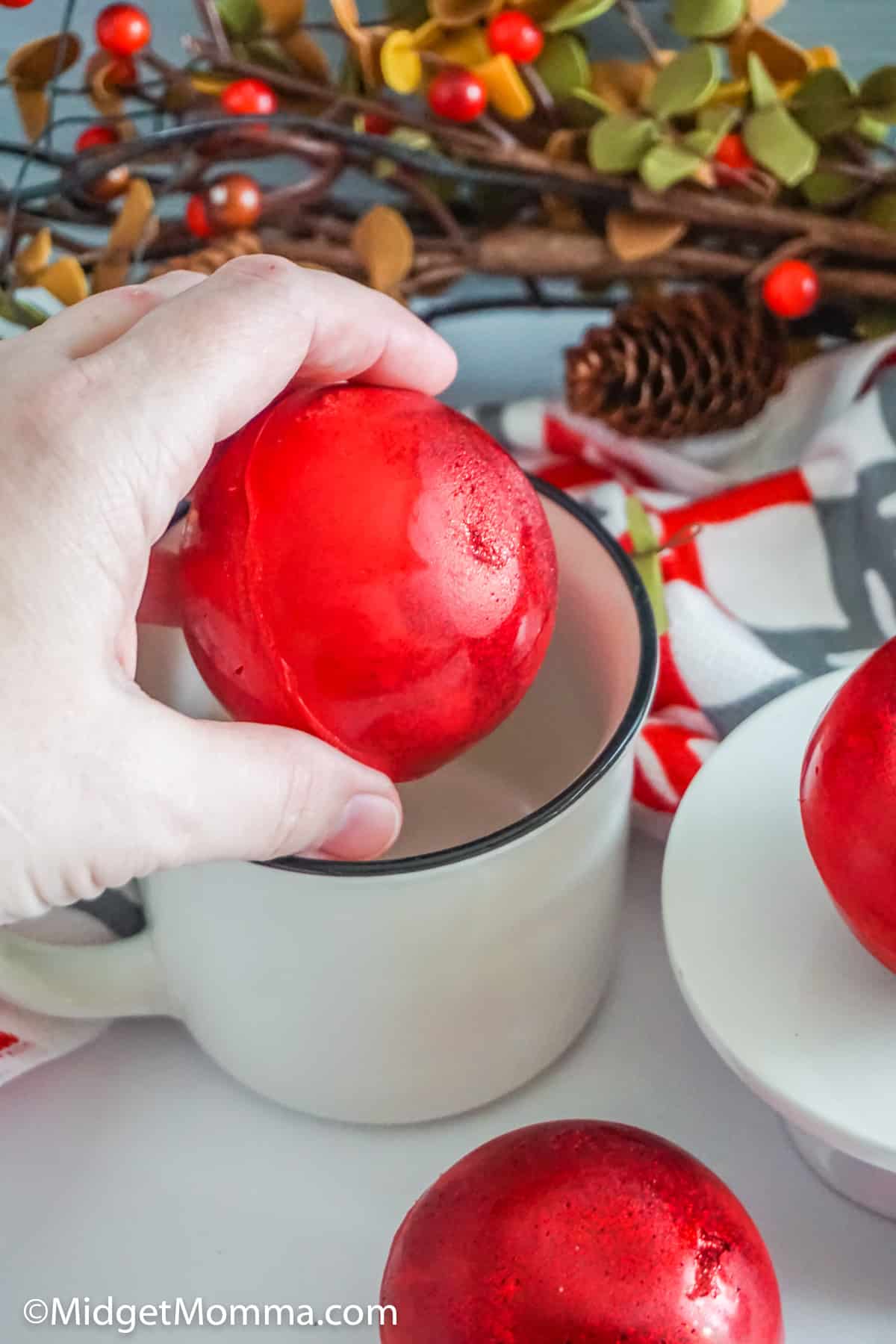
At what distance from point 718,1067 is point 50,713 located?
0.81 ft

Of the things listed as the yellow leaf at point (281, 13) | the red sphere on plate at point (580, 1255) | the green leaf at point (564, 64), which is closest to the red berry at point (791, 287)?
the green leaf at point (564, 64)

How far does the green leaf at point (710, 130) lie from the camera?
0.46 meters

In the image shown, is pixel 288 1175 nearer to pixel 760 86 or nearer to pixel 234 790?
pixel 234 790

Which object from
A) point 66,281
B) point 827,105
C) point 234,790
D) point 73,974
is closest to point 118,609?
point 234,790

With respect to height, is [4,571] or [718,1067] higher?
[4,571]

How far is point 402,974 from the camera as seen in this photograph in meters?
0.32

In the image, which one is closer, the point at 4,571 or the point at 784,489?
the point at 4,571

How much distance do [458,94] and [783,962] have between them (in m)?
0.33

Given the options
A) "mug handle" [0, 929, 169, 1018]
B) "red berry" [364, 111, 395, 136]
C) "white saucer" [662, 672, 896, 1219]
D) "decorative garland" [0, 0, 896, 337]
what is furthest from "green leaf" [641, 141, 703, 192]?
"mug handle" [0, 929, 169, 1018]

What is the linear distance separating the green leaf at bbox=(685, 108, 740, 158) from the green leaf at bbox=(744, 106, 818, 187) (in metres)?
0.01

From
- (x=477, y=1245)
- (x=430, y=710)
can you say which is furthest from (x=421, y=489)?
(x=477, y=1245)

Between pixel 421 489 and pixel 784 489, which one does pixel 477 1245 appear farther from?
pixel 784 489

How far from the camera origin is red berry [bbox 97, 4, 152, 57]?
0.45m

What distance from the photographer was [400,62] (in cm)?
46
